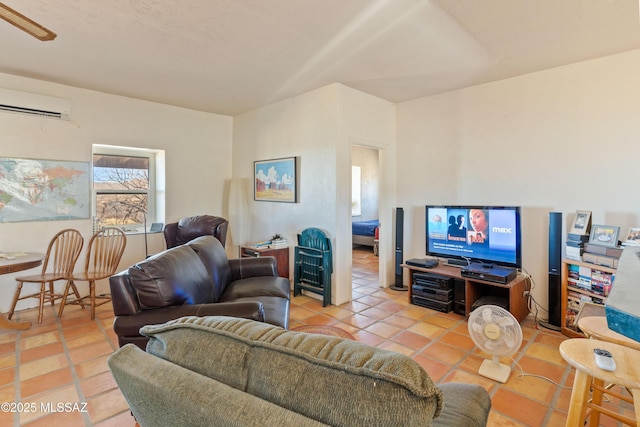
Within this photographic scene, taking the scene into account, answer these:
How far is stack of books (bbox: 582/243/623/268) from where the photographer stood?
2431mm

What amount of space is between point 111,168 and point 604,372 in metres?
5.03

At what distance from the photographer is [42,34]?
189cm

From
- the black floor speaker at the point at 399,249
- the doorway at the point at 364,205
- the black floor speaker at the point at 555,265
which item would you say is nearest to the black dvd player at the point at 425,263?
the black floor speaker at the point at 399,249

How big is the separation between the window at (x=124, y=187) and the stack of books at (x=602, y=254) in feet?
16.6

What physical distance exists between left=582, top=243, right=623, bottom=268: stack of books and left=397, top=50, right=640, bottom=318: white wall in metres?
0.39

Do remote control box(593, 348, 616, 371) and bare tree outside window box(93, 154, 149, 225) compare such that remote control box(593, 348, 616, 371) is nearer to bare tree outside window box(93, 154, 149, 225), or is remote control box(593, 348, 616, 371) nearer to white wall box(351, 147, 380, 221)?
bare tree outside window box(93, 154, 149, 225)

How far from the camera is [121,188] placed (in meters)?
4.24

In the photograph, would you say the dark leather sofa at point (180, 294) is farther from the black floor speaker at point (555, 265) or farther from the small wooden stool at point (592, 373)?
the black floor speaker at point (555, 265)

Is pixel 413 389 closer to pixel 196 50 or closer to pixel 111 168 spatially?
pixel 196 50

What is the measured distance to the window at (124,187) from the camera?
405 centimetres

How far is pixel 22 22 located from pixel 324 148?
2.58 metres

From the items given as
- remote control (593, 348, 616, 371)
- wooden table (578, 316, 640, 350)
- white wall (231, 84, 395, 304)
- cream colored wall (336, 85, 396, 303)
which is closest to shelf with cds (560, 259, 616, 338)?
wooden table (578, 316, 640, 350)

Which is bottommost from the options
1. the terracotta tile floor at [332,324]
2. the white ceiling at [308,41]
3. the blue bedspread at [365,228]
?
the terracotta tile floor at [332,324]

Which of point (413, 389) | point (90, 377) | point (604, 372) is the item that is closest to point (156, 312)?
point (90, 377)
